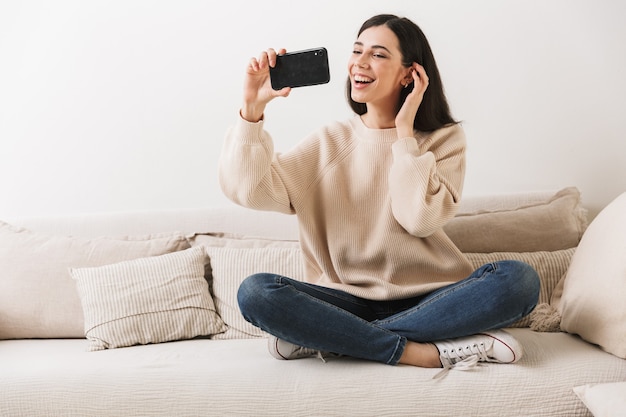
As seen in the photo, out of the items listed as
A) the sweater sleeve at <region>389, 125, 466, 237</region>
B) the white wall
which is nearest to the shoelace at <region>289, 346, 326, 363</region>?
the sweater sleeve at <region>389, 125, 466, 237</region>

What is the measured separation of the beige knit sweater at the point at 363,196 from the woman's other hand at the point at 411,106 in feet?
0.13

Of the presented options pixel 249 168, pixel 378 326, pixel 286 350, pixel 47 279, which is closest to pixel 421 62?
pixel 249 168

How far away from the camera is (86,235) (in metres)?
2.44

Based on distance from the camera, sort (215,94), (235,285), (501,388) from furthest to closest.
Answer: (215,94) < (235,285) < (501,388)

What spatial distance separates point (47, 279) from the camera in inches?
88.8

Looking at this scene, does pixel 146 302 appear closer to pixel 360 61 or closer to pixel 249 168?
pixel 249 168

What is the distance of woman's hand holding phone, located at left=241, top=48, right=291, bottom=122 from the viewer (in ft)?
6.24

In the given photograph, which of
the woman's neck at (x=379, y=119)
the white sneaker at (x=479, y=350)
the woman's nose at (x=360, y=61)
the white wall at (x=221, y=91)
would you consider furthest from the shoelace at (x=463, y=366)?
the white wall at (x=221, y=91)

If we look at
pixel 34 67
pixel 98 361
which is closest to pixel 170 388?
pixel 98 361

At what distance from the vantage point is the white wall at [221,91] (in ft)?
8.05

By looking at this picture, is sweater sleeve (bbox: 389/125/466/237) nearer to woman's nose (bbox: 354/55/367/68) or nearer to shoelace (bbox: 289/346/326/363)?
woman's nose (bbox: 354/55/367/68)

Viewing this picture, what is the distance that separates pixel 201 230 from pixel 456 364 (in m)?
1.00

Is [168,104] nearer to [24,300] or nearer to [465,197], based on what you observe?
A: [24,300]

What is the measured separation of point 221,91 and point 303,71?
709 mm
